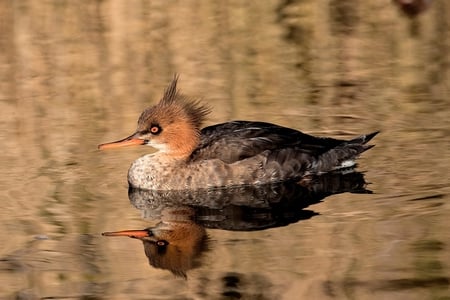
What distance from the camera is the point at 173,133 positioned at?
11.4m

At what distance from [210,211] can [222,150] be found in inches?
43.7

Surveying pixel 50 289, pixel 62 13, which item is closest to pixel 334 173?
pixel 50 289

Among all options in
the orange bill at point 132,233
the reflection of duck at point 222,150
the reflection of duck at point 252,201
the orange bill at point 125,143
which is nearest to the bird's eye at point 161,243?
the orange bill at point 132,233

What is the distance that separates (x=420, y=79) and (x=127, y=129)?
136 inches

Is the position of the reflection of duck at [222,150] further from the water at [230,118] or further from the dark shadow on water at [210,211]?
the water at [230,118]

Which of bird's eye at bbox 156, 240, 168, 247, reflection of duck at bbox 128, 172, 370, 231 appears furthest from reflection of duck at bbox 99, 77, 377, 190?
bird's eye at bbox 156, 240, 168, 247

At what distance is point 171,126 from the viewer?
11.4 meters

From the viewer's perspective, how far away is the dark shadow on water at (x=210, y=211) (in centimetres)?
913

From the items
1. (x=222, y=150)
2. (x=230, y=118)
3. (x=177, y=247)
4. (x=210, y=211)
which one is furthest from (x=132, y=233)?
(x=230, y=118)

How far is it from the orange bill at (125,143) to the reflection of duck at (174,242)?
1.14m

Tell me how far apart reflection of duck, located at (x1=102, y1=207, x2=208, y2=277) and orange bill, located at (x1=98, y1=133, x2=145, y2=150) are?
1138mm

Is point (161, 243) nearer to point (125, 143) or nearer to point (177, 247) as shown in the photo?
point (177, 247)

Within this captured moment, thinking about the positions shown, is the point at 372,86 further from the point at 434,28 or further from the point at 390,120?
the point at 434,28

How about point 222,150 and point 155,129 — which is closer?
point 222,150
